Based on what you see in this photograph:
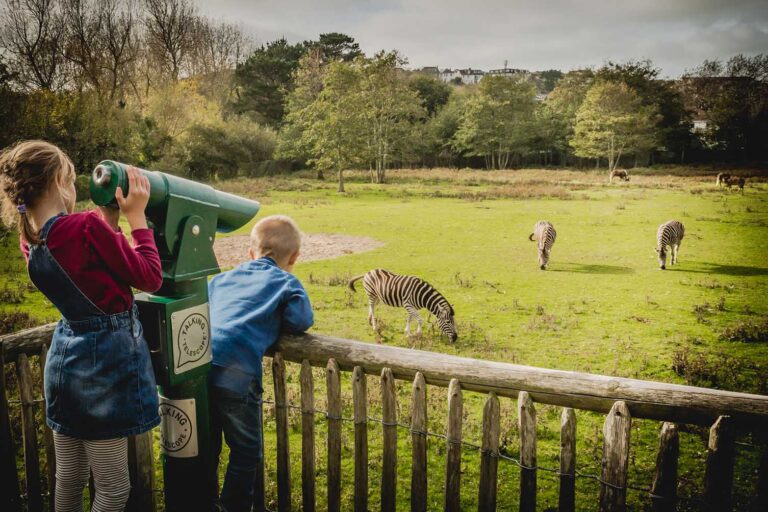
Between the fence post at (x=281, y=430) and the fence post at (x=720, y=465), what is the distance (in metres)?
2.29

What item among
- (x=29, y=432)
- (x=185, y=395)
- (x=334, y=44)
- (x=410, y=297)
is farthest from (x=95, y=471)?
(x=334, y=44)

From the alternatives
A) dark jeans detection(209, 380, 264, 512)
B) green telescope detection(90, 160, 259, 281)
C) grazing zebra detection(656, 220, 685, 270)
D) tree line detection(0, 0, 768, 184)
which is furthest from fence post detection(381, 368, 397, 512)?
grazing zebra detection(656, 220, 685, 270)

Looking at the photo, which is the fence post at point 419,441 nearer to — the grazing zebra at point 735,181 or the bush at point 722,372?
the bush at point 722,372

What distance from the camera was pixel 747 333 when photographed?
9.57 m

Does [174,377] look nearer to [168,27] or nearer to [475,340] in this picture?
[475,340]

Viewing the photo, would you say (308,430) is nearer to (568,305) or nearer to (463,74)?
(568,305)

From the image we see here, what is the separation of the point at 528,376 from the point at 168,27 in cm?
5728

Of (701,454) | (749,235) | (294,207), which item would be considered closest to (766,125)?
(749,235)

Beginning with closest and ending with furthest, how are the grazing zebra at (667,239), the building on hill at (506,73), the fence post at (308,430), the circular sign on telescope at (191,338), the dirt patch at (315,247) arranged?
1. the circular sign on telescope at (191,338)
2. the fence post at (308,430)
3. the grazing zebra at (667,239)
4. the dirt patch at (315,247)
5. the building on hill at (506,73)

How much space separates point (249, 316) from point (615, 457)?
2.03 meters

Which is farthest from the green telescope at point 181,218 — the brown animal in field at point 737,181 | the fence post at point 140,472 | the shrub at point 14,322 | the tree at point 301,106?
the tree at point 301,106

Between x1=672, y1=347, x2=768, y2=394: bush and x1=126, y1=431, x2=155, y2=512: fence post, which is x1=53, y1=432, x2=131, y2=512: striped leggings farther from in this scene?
x1=672, y1=347, x2=768, y2=394: bush

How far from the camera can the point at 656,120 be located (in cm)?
5412

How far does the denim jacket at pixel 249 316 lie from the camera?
2.72 meters
